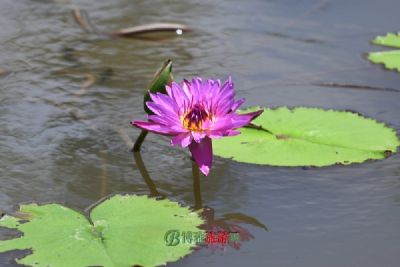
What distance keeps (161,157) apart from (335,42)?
113 centimetres

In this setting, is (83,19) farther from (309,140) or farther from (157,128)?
(157,128)

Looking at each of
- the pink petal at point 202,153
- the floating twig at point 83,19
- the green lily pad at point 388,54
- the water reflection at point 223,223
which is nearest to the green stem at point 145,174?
the water reflection at point 223,223

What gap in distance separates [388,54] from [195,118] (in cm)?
124

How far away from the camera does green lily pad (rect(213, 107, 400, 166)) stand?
221 centimetres

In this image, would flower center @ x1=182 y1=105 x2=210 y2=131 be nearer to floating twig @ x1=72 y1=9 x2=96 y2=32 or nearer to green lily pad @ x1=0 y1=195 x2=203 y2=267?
green lily pad @ x1=0 y1=195 x2=203 y2=267

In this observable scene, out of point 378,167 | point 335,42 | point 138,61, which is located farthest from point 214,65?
point 378,167

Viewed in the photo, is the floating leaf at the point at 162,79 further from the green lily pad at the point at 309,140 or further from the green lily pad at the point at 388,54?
the green lily pad at the point at 388,54

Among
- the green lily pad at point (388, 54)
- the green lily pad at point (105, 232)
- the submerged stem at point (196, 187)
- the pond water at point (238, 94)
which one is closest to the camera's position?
the green lily pad at point (105, 232)

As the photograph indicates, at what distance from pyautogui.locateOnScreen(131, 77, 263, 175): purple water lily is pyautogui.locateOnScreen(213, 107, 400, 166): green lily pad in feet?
0.93

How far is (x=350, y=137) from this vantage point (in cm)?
233

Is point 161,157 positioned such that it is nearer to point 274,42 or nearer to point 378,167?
point 378,167

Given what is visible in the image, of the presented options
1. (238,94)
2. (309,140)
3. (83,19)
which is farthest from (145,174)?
(83,19)

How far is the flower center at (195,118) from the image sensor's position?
1.93 m

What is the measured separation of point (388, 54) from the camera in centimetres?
294
